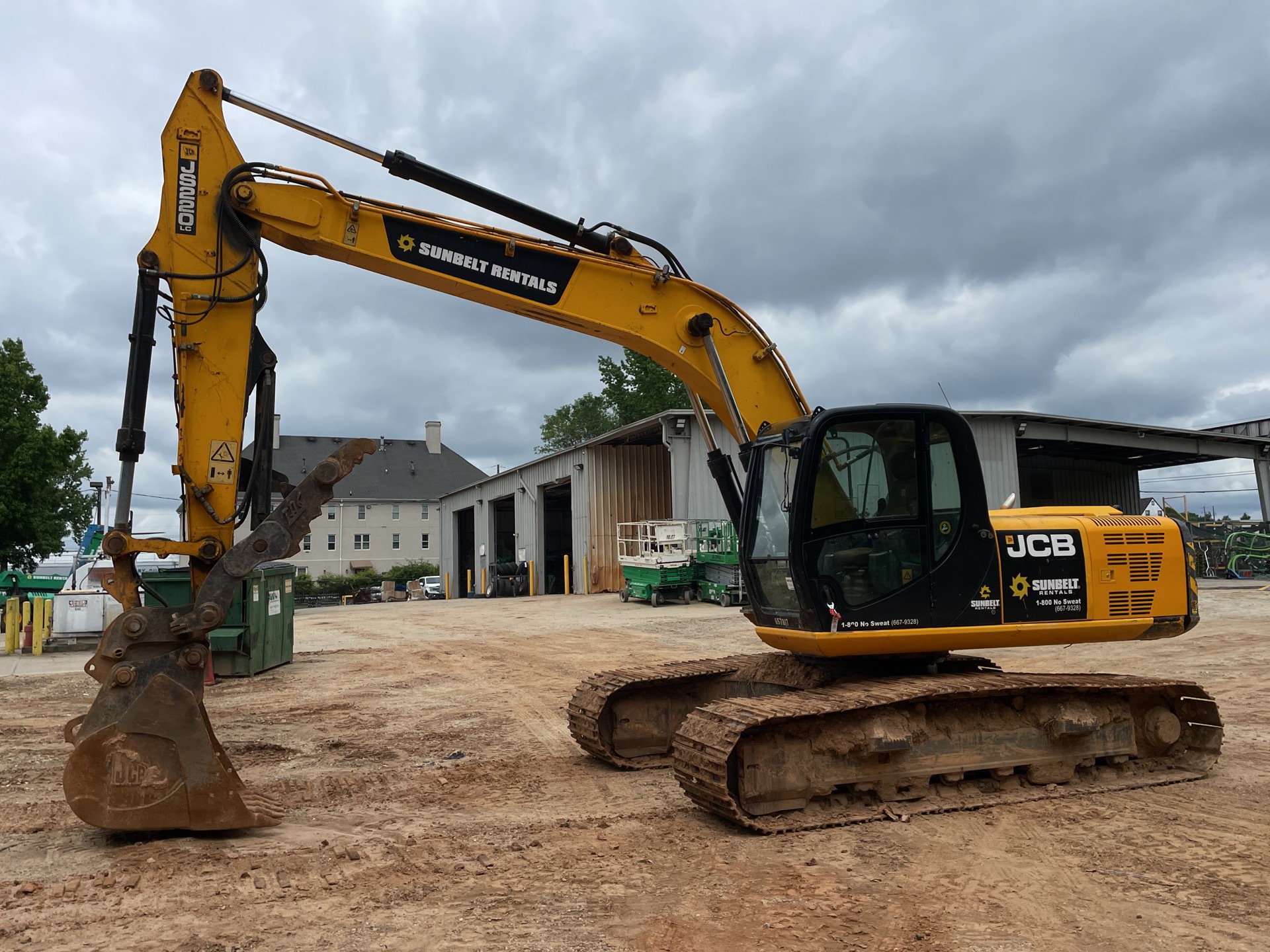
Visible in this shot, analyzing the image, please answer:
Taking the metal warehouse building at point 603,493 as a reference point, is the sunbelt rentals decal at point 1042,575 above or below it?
below

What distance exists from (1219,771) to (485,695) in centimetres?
777

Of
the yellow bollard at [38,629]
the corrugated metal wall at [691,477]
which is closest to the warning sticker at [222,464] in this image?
the yellow bollard at [38,629]

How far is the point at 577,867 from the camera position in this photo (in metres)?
5.00

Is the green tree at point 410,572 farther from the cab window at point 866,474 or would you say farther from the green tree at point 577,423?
the cab window at point 866,474

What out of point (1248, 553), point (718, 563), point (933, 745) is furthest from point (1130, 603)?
point (1248, 553)

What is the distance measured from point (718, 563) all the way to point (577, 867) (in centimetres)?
2093

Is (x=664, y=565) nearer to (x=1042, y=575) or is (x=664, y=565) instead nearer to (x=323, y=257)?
(x=1042, y=575)

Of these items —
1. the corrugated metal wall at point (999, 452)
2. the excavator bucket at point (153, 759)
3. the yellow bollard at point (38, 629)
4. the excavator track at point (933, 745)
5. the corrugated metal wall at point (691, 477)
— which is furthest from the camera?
the corrugated metal wall at point (691, 477)

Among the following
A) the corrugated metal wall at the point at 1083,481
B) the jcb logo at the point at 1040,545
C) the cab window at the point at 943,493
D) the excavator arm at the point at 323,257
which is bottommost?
the jcb logo at the point at 1040,545

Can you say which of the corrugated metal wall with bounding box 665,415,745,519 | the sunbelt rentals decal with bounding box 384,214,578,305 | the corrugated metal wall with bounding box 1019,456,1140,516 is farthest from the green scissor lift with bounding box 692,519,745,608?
the sunbelt rentals decal with bounding box 384,214,578,305

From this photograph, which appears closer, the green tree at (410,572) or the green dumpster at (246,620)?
the green dumpster at (246,620)

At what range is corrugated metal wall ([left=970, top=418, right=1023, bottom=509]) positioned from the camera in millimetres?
27453

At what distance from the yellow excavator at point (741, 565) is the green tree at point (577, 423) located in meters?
68.1

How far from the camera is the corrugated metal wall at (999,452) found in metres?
27.5
